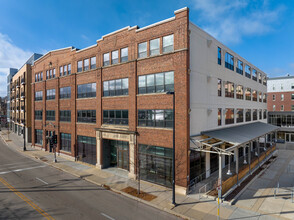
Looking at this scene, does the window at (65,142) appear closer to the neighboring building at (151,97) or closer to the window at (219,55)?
the neighboring building at (151,97)

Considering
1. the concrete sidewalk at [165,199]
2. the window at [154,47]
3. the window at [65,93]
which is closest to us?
the concrete sidewalk at [165,199]

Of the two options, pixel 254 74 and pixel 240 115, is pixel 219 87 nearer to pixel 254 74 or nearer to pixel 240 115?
pixel 240 115

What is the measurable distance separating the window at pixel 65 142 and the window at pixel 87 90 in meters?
7.41

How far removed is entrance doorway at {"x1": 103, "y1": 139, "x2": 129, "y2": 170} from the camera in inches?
882

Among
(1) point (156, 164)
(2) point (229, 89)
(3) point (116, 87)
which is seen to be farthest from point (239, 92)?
(3) point (116, 87)

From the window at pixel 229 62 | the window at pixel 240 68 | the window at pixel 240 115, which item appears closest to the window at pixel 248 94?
the window at pixel 240 115

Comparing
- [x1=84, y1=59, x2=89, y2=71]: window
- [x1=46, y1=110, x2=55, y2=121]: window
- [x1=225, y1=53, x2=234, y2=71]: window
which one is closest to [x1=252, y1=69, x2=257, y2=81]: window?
[x1=225, y1=53, x2=234, y2=71]: window

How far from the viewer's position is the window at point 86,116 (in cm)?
2530

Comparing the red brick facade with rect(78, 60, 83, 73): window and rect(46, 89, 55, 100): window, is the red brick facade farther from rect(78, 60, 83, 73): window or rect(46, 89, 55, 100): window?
rect(46, 89, 55, 100): window

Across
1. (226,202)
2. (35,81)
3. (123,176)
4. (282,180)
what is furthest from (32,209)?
(35,81)

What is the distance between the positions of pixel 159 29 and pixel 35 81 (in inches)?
1261

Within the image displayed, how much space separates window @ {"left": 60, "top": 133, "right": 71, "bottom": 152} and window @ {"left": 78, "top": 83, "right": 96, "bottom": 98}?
7406mm

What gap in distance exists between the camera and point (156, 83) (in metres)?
18.4

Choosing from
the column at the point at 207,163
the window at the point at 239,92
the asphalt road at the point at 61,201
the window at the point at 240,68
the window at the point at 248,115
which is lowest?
the asphalt road at the point at 61,201
